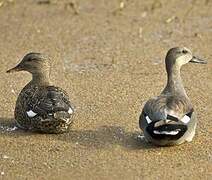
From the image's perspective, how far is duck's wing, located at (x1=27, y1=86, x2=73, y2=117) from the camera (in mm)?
7488

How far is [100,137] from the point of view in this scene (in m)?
7.62

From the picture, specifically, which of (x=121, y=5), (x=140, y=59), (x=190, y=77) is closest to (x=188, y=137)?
(x=190, y=77)

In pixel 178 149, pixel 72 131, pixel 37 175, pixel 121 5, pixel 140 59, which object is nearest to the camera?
pixel 37 175

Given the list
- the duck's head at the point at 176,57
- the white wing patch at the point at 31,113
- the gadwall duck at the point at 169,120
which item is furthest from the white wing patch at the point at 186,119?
the white wing patch at the point at 31,113

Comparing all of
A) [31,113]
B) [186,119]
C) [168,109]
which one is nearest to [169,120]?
[168,109]

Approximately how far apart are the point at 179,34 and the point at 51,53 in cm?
225

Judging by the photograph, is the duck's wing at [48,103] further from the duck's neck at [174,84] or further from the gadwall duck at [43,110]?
the duck's neck at [174,84]

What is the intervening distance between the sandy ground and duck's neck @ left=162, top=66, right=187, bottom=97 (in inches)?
20.2

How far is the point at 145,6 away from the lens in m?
12.8

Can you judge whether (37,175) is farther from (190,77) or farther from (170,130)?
(190,77)

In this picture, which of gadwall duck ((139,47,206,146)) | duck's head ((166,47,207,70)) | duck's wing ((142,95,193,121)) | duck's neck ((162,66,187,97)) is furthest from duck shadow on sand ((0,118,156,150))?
duck's head ((166,47,207,70))

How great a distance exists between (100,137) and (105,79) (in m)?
1.98

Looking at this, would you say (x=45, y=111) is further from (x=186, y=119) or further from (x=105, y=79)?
(x=105, y=79)

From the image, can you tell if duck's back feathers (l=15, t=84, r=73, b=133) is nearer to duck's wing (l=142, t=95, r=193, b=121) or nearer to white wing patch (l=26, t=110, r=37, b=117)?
white wing patch (l=26, t=110, r=37, b=117)
